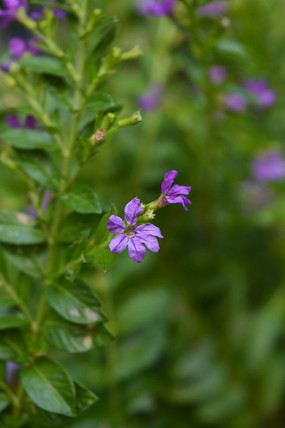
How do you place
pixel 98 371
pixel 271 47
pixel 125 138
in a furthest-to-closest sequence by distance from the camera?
1. pixel 271 47
2. pixel 125 138
3. pixel 98 371

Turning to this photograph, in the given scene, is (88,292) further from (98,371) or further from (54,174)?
(98,371)

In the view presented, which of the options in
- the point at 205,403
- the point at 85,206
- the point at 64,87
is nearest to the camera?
the point at 85,206

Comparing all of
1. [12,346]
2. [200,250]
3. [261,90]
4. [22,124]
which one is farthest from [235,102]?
[12,346]

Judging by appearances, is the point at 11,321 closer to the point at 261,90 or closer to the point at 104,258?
the point at 104,258

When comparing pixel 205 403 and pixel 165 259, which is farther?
pixel 165 259

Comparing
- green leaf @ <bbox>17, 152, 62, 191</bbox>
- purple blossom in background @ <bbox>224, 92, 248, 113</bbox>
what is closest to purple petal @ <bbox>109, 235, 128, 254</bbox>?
green leaf @ <bbox>17, 152, 62, 191</bbox>

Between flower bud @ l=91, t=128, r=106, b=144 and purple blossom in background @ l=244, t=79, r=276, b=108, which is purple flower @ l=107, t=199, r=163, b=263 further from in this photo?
purple blossom in background @ l=244, t=79, r=276, b=108

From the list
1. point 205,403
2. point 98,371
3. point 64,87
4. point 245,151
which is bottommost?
point 205,403

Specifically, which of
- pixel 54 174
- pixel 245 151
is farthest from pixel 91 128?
pixel 245 151

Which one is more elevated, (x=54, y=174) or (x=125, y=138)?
(x=54, y=174)
